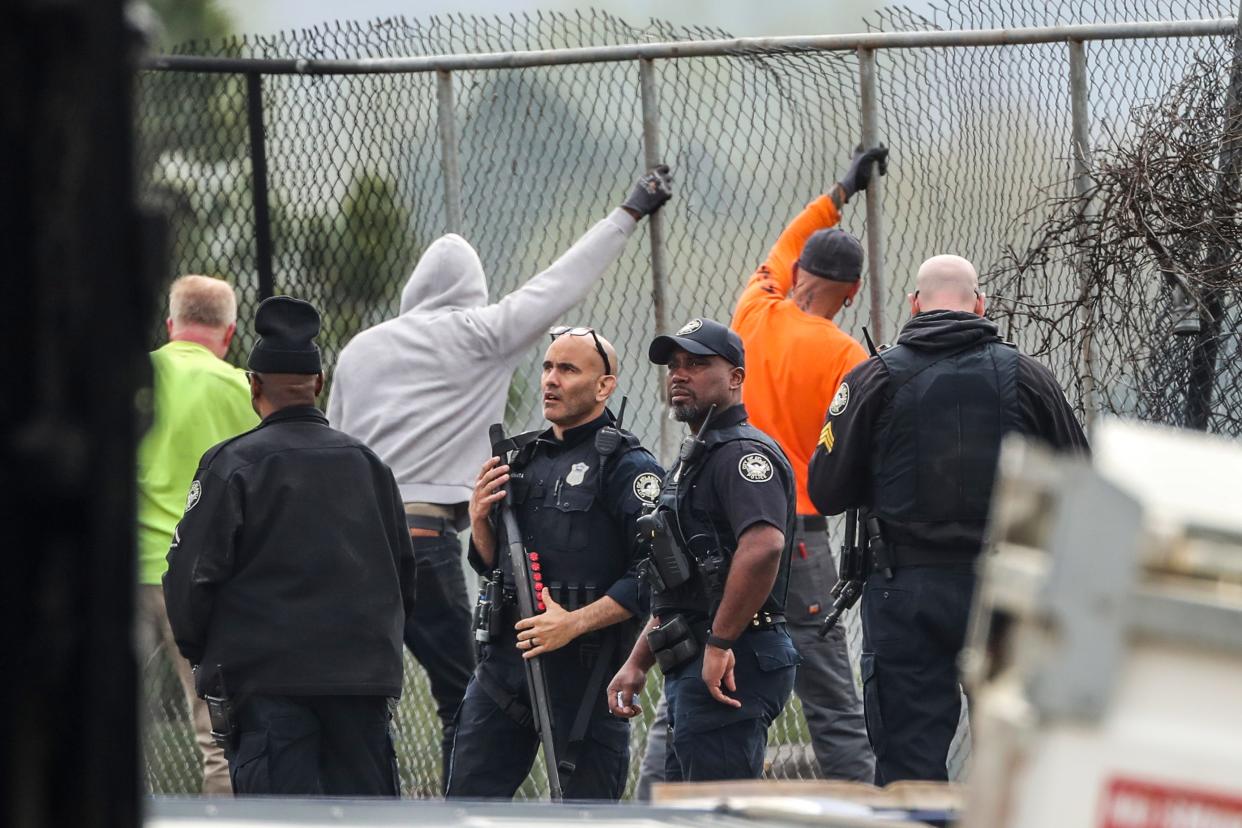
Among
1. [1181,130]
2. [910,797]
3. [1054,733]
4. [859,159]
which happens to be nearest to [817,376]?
[859,159]

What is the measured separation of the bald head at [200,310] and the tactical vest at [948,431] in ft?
8.26

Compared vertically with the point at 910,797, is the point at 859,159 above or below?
above

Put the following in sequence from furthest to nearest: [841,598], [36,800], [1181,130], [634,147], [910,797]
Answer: [634,147], [1181,130], [841,598], [910,797], [36,800]

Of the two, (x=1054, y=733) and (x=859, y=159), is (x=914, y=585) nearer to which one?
(x=859, y=159)

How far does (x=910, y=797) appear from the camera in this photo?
114 inches

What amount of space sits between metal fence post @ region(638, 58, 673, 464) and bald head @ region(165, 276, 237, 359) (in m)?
1.59

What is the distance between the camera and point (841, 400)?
18.7ft

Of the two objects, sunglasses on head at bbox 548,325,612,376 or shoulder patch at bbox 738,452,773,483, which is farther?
sunglasses on head at bbox 548,325,612,376

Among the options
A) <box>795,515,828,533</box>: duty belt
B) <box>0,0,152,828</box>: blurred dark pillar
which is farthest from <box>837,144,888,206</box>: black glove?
<box>0,0,152,828</box>: blurred dark pillar

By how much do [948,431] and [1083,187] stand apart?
1.56 m

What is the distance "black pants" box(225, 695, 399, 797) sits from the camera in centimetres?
550

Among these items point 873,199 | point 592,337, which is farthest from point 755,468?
point 873,199

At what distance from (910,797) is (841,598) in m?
3.02

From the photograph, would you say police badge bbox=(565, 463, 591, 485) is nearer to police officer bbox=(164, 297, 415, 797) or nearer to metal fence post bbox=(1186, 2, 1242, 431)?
police officer bbox=(164, 297, 415, 797)
